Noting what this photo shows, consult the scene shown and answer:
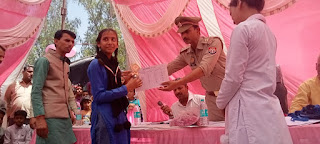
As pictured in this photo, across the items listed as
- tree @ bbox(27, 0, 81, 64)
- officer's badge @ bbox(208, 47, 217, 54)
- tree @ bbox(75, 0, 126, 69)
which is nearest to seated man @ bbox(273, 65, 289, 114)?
officer's badge @ bbox(208, 47, 217, 54)

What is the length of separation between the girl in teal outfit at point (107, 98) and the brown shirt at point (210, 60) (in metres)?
0.66

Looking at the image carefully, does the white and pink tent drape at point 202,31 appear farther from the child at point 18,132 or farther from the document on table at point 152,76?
the child at point 18,132

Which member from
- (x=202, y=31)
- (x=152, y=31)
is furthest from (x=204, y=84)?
(x=152, y=31)

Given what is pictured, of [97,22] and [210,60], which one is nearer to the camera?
[210,60]

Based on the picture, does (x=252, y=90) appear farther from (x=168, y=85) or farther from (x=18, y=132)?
(x=18, y=132)

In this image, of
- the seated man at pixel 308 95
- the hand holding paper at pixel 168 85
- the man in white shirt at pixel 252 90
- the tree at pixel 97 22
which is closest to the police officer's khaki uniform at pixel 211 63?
the hand holding paper at pixel 168 85

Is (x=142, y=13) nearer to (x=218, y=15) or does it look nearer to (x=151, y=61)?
(x=151, y=61)

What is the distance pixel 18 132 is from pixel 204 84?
325 centimetres

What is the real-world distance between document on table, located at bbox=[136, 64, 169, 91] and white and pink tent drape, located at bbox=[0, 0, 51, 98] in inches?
132

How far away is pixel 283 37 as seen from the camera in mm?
3592

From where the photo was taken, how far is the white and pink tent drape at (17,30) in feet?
15.8

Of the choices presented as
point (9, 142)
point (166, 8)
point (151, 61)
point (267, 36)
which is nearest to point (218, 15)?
point (166, 8)

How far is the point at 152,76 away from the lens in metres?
2.25

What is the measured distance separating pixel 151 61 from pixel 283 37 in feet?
6.82
